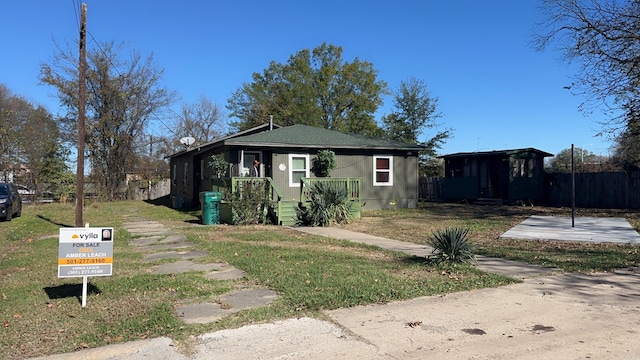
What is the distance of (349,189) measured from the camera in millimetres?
16266

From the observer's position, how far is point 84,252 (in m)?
5.34

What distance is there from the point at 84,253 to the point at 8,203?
1372cm

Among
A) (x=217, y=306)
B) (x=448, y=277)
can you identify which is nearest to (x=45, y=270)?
(x=217, y=306)

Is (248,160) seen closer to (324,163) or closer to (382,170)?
(324,163)

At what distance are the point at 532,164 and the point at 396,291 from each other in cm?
2064

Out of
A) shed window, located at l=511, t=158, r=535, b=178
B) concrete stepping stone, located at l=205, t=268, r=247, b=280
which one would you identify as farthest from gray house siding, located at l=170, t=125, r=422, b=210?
concrete stepping stone, located at l=205, t=268, r=247, b=280

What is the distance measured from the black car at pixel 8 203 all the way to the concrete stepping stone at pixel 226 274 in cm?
1293

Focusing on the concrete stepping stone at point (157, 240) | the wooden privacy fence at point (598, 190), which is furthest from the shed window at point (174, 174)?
the wooden privacy fence at point (598, 190)

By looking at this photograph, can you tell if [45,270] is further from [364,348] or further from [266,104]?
[266,104]

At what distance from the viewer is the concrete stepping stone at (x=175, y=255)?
8.63 metres

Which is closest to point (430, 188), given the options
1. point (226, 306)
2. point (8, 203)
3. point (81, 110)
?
point (81, 110)

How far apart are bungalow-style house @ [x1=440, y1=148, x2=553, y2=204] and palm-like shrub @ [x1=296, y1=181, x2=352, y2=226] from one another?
11860 mm

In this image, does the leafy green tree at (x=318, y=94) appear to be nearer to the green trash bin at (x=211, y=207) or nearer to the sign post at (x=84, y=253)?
the green trash bin at (x=211, y=207)

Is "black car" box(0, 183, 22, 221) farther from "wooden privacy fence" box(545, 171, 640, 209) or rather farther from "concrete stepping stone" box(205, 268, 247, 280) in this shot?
"wooden privacy fence" box(545, 171, 640, 209)
